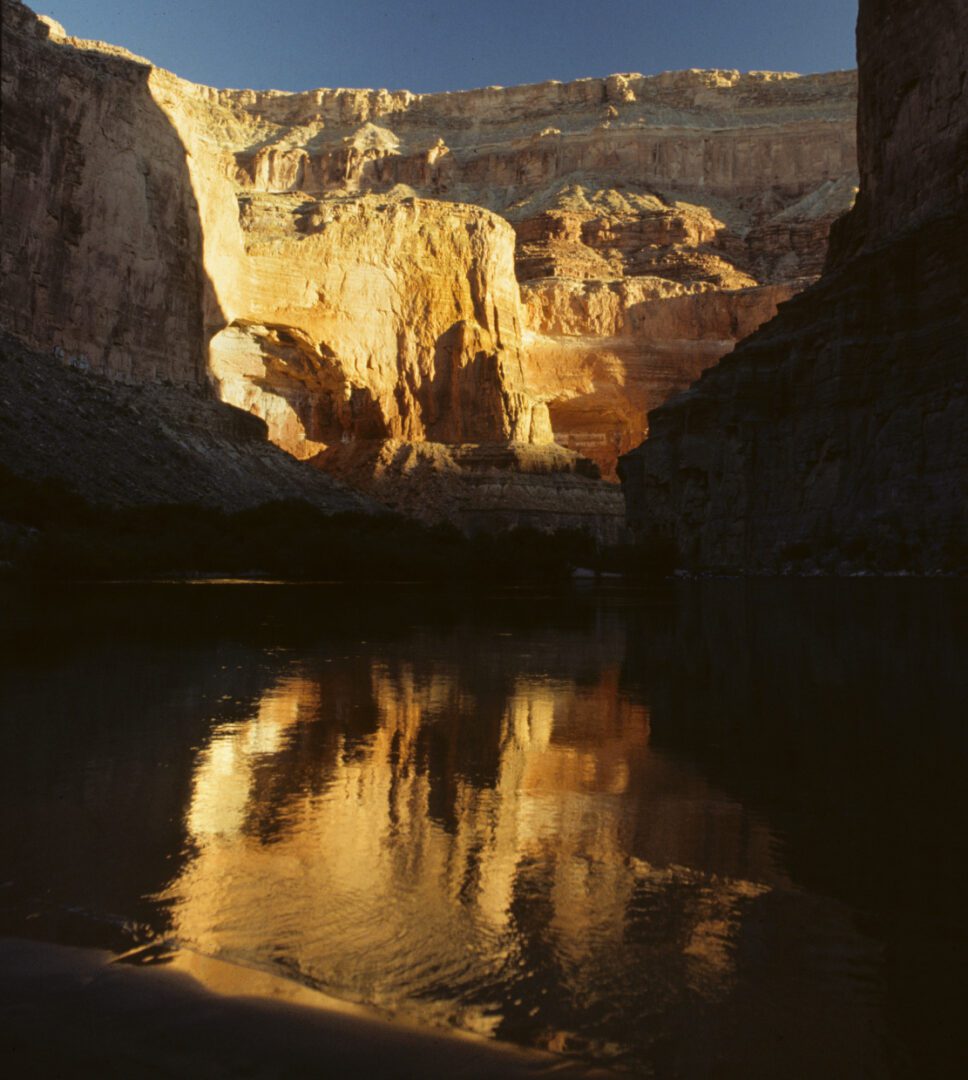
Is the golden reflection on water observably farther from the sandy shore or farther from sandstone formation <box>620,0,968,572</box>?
sandstone formation <box>620,0,968,572</box>

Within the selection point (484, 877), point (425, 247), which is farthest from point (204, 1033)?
point (425, 247)

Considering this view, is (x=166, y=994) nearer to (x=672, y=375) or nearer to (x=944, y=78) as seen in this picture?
(x=944, y=78)

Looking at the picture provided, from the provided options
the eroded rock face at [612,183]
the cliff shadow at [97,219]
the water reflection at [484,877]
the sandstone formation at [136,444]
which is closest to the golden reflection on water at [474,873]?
the water reflection at [484,877]

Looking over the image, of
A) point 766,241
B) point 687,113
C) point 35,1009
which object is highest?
point 687,113

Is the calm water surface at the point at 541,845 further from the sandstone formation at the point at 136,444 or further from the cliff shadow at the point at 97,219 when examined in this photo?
the cliff shadow at the point at 97,219

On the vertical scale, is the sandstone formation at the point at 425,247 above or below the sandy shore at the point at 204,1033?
above

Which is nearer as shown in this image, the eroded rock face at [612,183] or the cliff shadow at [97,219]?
the cliff shadow at [97,219]

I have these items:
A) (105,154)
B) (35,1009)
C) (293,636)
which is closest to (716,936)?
(35,1009)

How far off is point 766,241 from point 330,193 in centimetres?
5292

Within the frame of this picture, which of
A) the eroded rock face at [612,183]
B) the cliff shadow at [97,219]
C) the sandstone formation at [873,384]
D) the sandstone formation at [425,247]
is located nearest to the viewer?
the sandstone formation at [873,384]

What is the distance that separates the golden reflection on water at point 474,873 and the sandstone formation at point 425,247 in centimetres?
5123

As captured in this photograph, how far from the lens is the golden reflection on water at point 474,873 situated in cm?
260

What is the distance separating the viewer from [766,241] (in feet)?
390

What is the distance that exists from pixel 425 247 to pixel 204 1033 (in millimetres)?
81446
